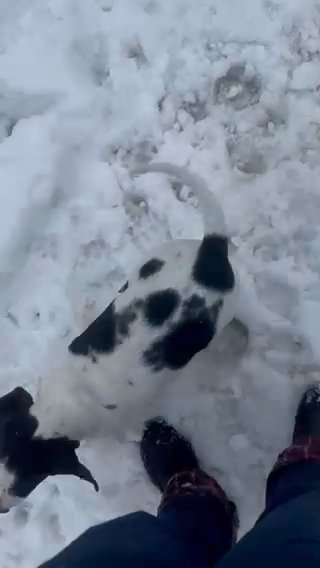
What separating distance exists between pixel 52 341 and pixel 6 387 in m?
0.27

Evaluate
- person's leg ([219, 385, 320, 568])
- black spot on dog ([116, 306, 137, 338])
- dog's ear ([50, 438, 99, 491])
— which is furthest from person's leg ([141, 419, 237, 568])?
black spot on dog ([116, 306, 137, 338])

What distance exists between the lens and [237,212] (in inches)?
124

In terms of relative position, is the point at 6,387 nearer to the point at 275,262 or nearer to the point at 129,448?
the point at 129,448

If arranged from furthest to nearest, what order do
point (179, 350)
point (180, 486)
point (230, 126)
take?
point (230, 126), point (180, 486), point (179, 350)

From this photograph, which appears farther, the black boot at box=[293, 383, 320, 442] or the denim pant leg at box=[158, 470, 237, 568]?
the black boot at box=[293, 383, 320, 442]

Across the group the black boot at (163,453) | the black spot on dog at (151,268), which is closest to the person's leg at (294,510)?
the black boot at (163,453)

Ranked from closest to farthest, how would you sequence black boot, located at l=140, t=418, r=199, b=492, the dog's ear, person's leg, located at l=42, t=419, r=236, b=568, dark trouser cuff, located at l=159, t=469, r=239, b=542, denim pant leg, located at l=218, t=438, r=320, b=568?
denim pant leg, located at l=218, t=438, r=320, b=568 → person's leg, located at l=42, t=419, r=236, b=568 → the dog's ear → dark trouser cuff, located at l=159, t=469, r=239, b=542 → black boot, located at l=140, t=418, r=199, b=492

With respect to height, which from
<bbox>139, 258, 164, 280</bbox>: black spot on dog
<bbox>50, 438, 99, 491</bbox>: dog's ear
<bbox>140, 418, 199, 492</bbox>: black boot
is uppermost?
<bbox>139, 258, 164, 280</bbox>: black spot on dog

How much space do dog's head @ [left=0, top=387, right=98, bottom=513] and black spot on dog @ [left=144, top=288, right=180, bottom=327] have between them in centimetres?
56

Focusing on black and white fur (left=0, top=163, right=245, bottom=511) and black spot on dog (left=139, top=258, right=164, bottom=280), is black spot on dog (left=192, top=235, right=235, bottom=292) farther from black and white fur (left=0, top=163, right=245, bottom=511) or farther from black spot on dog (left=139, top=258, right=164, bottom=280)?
black spot on dog (left=139, top=258, right=164, bottom=280)

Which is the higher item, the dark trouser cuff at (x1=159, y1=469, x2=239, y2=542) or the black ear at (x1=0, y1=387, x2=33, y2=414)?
the black ear at (x1=0, y1=387, x2=33, y2=414)

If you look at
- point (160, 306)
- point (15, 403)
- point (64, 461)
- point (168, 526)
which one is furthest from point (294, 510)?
point (15, 403)

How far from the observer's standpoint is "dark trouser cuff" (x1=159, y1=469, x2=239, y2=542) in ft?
9.06

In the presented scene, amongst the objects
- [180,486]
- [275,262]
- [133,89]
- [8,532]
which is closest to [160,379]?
[180,486]
